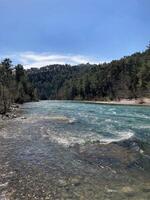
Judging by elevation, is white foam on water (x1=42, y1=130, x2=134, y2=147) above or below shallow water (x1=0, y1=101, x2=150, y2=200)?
above

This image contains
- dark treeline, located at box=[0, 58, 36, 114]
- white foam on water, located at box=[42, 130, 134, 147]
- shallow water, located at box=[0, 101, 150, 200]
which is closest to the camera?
shallow water, located at box=[0, 101, 150, 200]

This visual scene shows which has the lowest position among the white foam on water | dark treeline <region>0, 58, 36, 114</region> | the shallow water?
the shallow water

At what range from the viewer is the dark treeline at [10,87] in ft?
233

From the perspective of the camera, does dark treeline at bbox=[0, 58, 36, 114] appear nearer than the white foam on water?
No

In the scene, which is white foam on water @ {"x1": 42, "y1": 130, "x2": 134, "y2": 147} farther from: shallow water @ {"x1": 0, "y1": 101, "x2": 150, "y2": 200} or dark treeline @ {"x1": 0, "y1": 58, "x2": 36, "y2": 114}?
dark treeline @ {"x1": 0, "y1": 58, "x2": 36, "y2": 114}

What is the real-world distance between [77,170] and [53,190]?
3.55 m

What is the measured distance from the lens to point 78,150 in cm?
2303

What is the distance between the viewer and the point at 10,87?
115m

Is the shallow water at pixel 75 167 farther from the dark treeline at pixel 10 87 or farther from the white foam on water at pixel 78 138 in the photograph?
the dark treeline at pixel 10 87

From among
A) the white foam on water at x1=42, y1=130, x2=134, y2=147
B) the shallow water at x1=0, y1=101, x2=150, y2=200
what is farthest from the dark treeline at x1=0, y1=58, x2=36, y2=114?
the shallow water at x1=0, y1=101, x2=150, y2=200

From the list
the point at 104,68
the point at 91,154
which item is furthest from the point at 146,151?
the point at 104,68

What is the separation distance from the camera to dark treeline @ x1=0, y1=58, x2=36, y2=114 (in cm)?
7107

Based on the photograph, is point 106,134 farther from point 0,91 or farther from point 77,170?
point 0,91

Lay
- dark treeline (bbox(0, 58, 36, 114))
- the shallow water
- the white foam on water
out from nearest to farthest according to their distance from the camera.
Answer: the shallow water → the white foam on water → dark treeline (bbox(0, 58, 36, 114))
